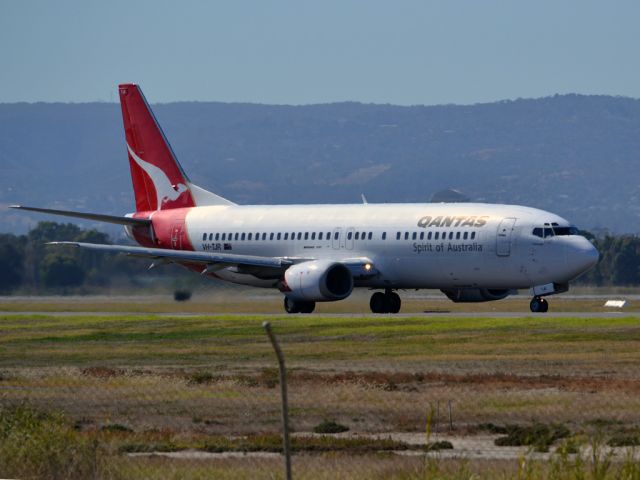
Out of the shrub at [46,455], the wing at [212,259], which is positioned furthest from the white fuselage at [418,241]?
the shrub at [46,455]

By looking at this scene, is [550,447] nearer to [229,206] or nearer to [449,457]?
[449,457]

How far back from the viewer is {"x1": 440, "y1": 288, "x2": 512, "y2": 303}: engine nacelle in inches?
2168

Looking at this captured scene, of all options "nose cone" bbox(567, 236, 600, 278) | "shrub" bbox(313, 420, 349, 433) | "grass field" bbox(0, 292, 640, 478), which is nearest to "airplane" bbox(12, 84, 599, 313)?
"nose cone" bbox(567, 236, 600, 278)

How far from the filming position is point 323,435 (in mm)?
23109

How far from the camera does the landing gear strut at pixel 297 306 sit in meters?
55.7

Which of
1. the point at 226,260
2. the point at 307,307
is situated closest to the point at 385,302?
the point at 307,307

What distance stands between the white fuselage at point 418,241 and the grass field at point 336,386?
8.17ft

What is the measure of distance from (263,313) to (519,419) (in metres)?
33.0

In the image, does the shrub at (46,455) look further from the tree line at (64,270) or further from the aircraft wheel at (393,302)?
the tree line at (64,270)

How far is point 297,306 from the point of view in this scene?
55.8 meters

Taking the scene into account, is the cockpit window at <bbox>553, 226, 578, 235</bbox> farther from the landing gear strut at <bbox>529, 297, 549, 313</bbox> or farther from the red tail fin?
the red tail fin

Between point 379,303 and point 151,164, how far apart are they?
43.4ft

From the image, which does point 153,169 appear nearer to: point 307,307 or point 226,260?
point 226,260

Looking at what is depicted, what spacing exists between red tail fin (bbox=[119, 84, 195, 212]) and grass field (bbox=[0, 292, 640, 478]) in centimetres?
1462
